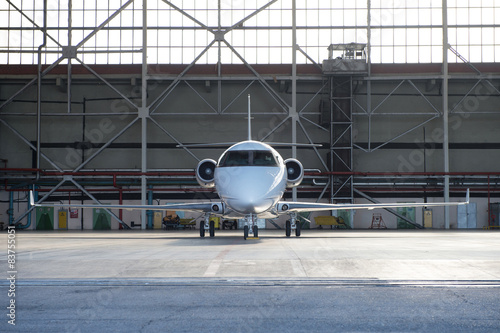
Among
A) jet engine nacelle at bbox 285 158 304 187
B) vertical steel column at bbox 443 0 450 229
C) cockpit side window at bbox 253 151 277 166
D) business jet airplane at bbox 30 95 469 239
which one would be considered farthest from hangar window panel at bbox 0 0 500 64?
cockpit side window at bbox 253 151 277 166

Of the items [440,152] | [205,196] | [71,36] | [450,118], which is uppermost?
[71,36]

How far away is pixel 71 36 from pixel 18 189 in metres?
10.5

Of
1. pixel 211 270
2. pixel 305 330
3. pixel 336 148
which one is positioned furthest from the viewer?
pixel 336 148

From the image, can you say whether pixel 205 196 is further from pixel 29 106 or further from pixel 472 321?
pixel 472 321

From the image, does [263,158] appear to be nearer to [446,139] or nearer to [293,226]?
[293,226]

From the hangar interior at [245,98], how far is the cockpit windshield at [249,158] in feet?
52.4

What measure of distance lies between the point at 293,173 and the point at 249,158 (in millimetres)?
3621

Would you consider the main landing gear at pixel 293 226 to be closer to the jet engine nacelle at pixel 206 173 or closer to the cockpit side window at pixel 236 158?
the jet engine nacelle at pixel 206 173

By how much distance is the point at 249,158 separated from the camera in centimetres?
1881

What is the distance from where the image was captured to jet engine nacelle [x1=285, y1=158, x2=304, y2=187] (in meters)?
21.7

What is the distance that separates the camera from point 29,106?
37031 millimetres

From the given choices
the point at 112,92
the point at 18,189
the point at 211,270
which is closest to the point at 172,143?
the point at 112,92

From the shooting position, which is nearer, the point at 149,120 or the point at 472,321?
the point at 472,321

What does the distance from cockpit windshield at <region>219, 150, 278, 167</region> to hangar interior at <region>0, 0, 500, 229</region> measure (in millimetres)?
15960
